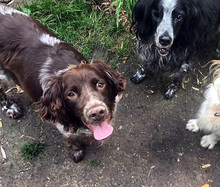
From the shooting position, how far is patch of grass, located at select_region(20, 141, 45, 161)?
369cm

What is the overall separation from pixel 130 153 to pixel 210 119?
1157 millimetres

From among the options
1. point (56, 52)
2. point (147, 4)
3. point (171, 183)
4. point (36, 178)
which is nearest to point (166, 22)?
point (147, 4)

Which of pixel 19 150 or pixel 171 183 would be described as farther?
pixel 19 150

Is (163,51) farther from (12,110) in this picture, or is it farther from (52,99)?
(12,110)

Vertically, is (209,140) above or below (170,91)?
below

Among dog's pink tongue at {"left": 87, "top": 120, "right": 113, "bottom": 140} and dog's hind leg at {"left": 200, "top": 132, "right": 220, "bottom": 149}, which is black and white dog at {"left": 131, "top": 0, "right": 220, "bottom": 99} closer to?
dog's hind leg at {"left": 200, "top": 132, "right": 220, "bottom": 149}

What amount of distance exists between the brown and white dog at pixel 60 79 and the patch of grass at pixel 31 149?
0.50 metres

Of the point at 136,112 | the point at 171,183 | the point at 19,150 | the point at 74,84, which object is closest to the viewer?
the point at 74,84

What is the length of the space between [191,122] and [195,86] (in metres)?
0.68

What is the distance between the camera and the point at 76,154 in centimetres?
358

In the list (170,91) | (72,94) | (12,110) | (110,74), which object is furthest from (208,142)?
(12,110)

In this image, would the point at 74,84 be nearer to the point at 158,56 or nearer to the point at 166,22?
the point at 166,22

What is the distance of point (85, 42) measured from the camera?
14.9 feet

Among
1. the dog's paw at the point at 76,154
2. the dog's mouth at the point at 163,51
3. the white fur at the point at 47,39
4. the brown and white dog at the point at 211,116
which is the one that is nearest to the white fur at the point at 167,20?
the dog's mouth at the point at 163,51
